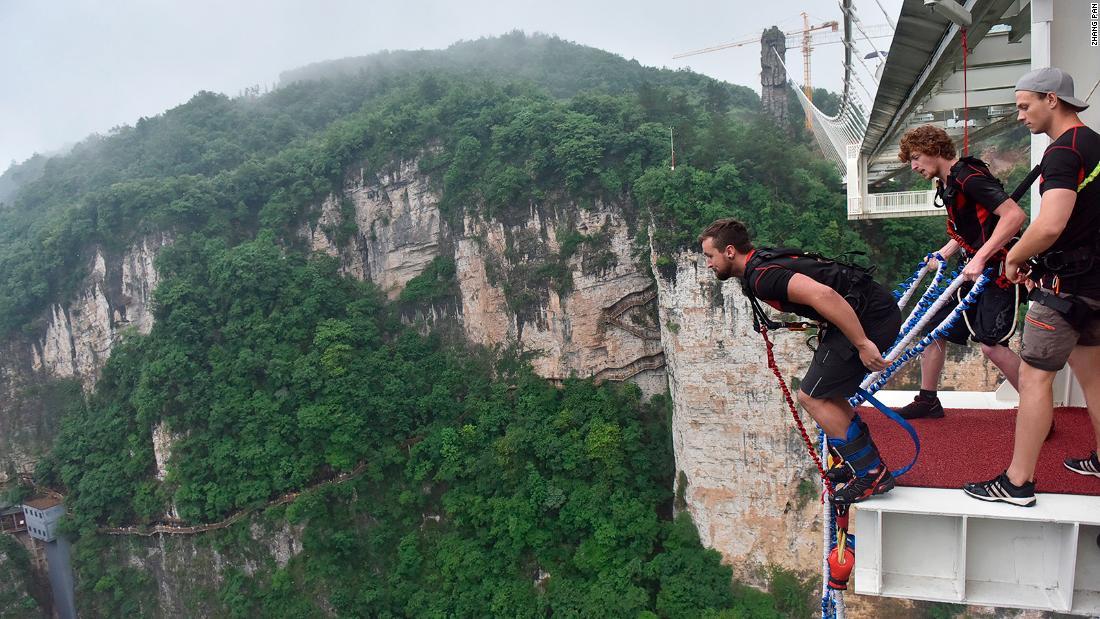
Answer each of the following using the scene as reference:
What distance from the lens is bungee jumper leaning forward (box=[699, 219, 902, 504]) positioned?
10.2 feet

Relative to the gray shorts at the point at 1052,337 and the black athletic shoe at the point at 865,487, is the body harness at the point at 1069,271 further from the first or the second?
the black athletic shoe at the point at 865,487

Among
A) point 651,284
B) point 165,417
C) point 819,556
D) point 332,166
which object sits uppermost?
point 332,166

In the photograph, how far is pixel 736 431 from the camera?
52.9 ft

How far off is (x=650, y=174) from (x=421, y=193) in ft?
36.8

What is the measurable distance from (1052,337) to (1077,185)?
0.79 metres

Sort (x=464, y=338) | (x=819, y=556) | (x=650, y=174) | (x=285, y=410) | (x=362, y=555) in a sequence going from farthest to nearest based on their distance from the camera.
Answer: (x=464, y=338) → (x=285, y=410) → (x=362, y=555) → (x=650, y=174) → (x=819, y=556)

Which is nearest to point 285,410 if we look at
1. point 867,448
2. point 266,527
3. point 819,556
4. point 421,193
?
point 266,527

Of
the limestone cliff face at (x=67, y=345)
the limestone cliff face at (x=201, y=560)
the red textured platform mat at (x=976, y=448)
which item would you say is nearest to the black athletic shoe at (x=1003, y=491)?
the red textured platform mat at (x=976, y=448)

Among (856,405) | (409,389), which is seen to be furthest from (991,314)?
(409,389)

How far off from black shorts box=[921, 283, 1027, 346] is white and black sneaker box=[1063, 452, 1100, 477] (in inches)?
28.9

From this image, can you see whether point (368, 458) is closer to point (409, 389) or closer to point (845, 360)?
point (409, 389)

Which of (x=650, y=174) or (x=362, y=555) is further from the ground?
(x=650, y=174)

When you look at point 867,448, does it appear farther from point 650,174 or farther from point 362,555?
point 362,555

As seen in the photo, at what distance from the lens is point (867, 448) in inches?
129
